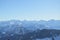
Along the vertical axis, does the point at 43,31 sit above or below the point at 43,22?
below

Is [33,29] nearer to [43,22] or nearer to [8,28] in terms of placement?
[43,22]

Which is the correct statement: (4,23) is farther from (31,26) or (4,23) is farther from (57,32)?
(57,32)

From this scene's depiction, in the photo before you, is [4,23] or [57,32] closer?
[4,23]

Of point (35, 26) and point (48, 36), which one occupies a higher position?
point (35, 26)

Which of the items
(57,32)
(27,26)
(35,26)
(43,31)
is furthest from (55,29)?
(27,26)

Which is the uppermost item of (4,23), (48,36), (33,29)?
(4,23)

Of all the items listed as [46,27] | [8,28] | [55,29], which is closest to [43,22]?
[46,27]
